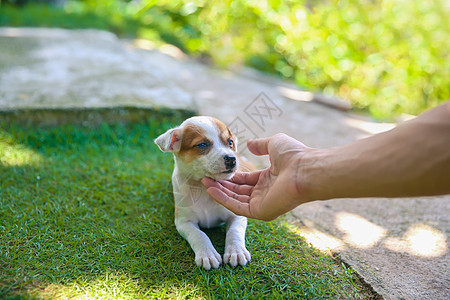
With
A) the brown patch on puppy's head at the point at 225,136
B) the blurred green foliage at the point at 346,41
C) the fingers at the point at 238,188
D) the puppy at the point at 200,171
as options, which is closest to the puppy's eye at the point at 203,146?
the puppy at the point at 200,171

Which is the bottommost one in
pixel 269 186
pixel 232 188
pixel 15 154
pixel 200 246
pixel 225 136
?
pixel 15 154

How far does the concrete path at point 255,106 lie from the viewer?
2.67 meters

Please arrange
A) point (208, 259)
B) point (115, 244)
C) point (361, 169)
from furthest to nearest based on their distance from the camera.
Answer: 1. point (115, 244)
2. point (208, 259)
3. point (361, 169)

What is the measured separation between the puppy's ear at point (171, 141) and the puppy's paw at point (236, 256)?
83cm

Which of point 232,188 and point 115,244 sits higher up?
point 232,188

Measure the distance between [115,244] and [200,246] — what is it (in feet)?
2.16

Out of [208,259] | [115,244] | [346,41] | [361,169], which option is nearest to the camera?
[361,169]

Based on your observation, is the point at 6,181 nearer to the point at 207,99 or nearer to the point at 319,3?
the point at 207,99

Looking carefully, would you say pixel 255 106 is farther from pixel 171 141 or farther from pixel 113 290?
pixel 113 290

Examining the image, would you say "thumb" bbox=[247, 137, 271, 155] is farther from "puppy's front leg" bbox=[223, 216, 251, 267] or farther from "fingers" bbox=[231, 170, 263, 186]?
"puppy's front leg" bbox=[223, 216, 251, 267]

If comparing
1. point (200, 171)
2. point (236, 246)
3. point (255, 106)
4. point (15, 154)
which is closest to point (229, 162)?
point (200, 171)

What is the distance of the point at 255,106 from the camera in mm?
5980

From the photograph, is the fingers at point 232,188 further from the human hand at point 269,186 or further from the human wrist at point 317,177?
the human wrist at point 317,177

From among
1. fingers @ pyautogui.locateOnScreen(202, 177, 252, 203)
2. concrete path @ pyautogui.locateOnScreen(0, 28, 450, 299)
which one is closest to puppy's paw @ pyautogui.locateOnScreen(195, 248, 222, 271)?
fingers @ pyautogui.locateOnScreen(202, 177, 252, 203)
